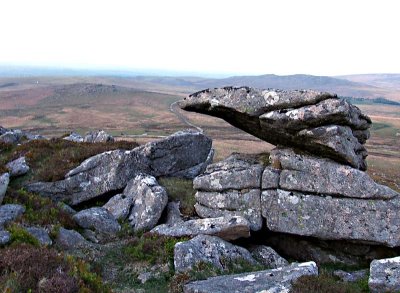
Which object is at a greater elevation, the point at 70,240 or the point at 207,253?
the point at 207,253

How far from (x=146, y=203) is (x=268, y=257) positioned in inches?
292

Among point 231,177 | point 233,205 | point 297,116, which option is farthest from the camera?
point 231,177

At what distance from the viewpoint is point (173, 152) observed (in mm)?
27344

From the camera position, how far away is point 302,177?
19.9 metres

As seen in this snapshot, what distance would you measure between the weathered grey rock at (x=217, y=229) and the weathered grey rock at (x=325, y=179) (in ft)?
11.6

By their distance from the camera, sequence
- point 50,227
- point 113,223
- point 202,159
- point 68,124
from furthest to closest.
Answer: point 68,124 → point 202,159 → point 113,223 → point 50,227

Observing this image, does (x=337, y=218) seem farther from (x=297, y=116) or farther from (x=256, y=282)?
(x=256, y=282)

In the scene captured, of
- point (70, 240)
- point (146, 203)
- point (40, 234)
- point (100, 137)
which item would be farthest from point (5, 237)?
point (100, 137)

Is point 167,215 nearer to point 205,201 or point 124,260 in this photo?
point 205,201

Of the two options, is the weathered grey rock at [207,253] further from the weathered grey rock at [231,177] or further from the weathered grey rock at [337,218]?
the weathered grey rock at [231,177]

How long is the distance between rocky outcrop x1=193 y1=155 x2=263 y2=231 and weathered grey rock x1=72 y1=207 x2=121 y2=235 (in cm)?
447

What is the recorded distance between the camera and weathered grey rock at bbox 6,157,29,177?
2502 centimetres

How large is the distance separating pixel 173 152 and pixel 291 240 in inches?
426

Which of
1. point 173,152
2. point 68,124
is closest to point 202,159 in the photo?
point 173,152
